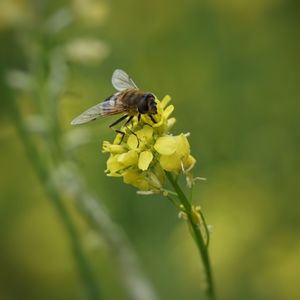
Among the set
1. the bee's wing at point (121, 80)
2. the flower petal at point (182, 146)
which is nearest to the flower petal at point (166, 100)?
the flower petal at point (182, 146)

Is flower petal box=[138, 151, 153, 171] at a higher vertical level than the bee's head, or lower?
lower

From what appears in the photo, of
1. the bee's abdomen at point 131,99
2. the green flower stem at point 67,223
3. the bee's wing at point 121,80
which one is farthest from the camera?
the green flower stem at point 67,223

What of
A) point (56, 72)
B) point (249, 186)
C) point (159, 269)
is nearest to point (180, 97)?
point (249, 186)

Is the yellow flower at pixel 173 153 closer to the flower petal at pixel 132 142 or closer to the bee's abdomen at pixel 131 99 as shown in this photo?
the flower petal at pixel 132 142

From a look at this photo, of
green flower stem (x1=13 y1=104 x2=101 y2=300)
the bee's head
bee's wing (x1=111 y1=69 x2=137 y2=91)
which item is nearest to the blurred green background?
green flower stem (x1=13 y1=104 x2=101 y2=300)

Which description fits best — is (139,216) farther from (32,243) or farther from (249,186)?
(32,243)

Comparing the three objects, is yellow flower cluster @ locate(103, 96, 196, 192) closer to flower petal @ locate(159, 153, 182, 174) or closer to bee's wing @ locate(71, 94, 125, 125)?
flower petal @ locate(159, 153, 182, 174)

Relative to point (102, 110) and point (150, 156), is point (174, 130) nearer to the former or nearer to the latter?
Result: point (102, 110)
